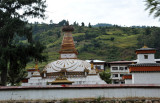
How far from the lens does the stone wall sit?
17266 millimetres

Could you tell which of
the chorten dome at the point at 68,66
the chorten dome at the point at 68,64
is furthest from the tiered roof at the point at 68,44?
the chorten dome at the point at 68,66

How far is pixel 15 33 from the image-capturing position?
2434 centimetres

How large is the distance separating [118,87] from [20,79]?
23288 millimetres

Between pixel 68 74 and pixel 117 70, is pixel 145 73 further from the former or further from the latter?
pixel 117 70

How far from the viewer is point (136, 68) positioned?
27.1 m

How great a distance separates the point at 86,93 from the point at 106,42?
8785cm

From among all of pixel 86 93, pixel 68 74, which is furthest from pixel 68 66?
pixel 86 93

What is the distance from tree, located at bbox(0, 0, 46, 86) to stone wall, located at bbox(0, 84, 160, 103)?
16.6ft

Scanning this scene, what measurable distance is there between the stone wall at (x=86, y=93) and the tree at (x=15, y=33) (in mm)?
5070

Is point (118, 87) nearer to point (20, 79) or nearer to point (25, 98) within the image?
point (25, 98)

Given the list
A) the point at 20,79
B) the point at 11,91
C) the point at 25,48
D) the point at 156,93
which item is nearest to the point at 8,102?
the point at 11,91

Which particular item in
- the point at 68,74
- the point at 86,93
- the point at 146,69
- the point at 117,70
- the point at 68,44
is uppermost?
the point at 68,44

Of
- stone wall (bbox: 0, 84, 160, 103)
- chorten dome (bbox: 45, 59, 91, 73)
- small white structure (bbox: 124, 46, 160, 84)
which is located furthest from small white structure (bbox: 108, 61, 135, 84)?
stone wall (bbox: 0, 84, 160, 103)

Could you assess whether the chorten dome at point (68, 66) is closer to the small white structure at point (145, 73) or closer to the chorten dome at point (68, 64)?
the chorten dome at point (68, 64)
